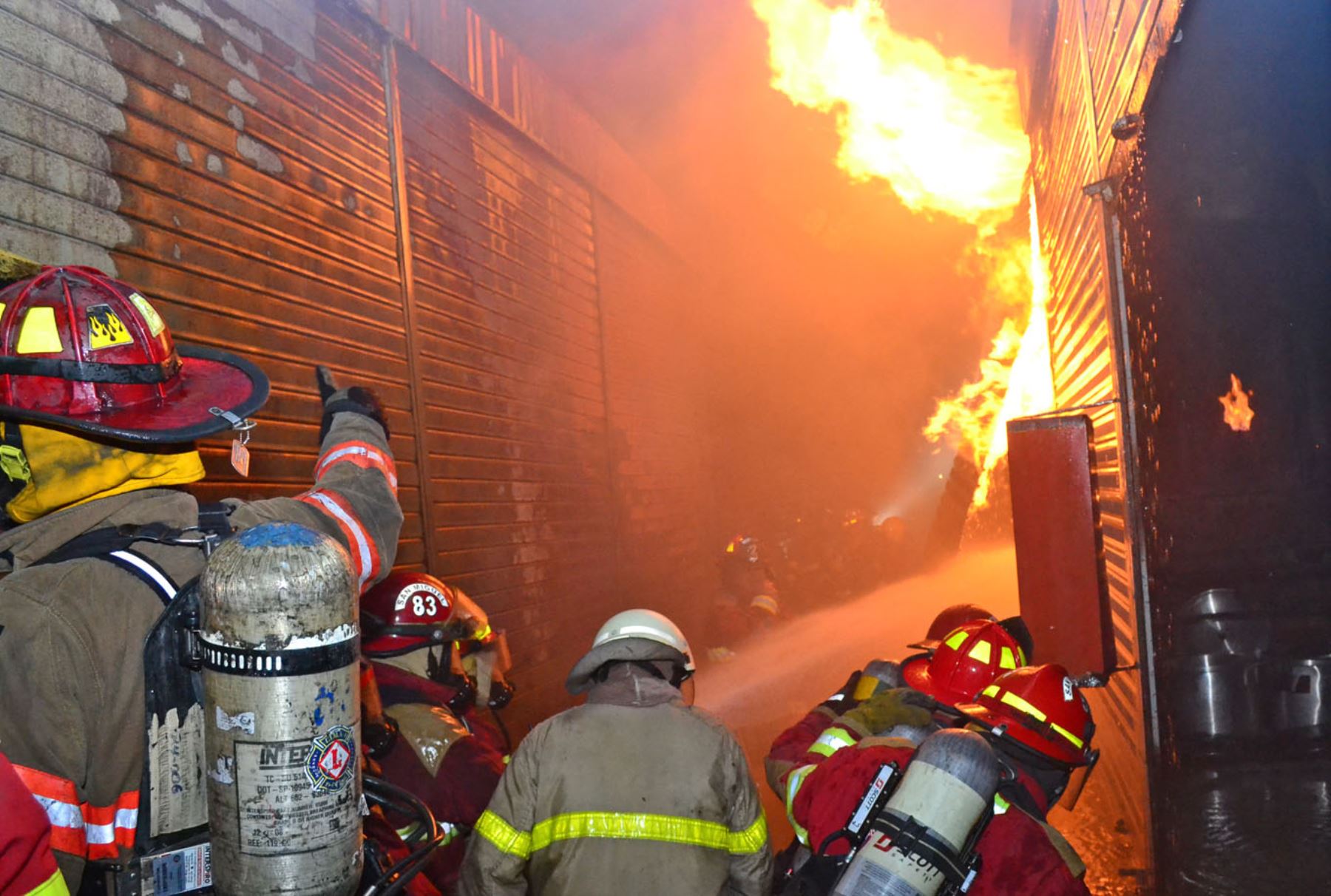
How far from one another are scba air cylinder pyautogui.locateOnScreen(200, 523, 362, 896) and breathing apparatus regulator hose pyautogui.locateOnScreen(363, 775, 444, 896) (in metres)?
0.18

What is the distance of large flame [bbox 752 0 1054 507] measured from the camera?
959cm

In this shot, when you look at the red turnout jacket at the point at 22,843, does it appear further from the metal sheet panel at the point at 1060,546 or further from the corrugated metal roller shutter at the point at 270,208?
the metal sheet panel at the point at 1060,546

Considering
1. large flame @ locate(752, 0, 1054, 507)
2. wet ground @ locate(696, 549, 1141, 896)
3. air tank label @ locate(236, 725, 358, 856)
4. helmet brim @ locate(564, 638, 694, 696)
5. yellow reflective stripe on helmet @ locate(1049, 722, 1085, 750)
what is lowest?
wet ground @ locate(696, 549, 1141, 896)

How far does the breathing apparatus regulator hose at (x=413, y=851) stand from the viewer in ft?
6.21

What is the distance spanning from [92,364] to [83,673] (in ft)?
2.09

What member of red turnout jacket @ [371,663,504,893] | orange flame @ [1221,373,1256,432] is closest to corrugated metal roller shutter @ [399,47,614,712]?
red turnout jacket @ [371,663,504,893]

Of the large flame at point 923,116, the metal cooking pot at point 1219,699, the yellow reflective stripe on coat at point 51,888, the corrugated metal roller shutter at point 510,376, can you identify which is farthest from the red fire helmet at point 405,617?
the large flame at point 923,116

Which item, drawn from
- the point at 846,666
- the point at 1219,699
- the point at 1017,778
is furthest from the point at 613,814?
the point at 846,666

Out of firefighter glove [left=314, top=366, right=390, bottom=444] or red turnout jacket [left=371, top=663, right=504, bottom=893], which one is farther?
red turnout jacket [left=371, top=663, right=504, bottom=893]

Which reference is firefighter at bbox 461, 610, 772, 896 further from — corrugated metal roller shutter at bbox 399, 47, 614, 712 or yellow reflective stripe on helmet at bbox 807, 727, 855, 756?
corrugated metal roller shutter at bbox 399, 47, 614, 712

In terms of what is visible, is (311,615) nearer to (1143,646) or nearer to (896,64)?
(1143,646)

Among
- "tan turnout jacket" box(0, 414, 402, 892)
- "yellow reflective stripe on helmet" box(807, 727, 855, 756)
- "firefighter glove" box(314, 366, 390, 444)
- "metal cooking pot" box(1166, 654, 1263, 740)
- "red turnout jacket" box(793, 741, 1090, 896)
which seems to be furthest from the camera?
"metal cooking pot" box(1166, 654, 1263, 740)

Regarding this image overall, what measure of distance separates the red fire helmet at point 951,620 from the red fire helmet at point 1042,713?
158 cm

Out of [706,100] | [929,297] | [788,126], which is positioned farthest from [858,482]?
[706,100]
